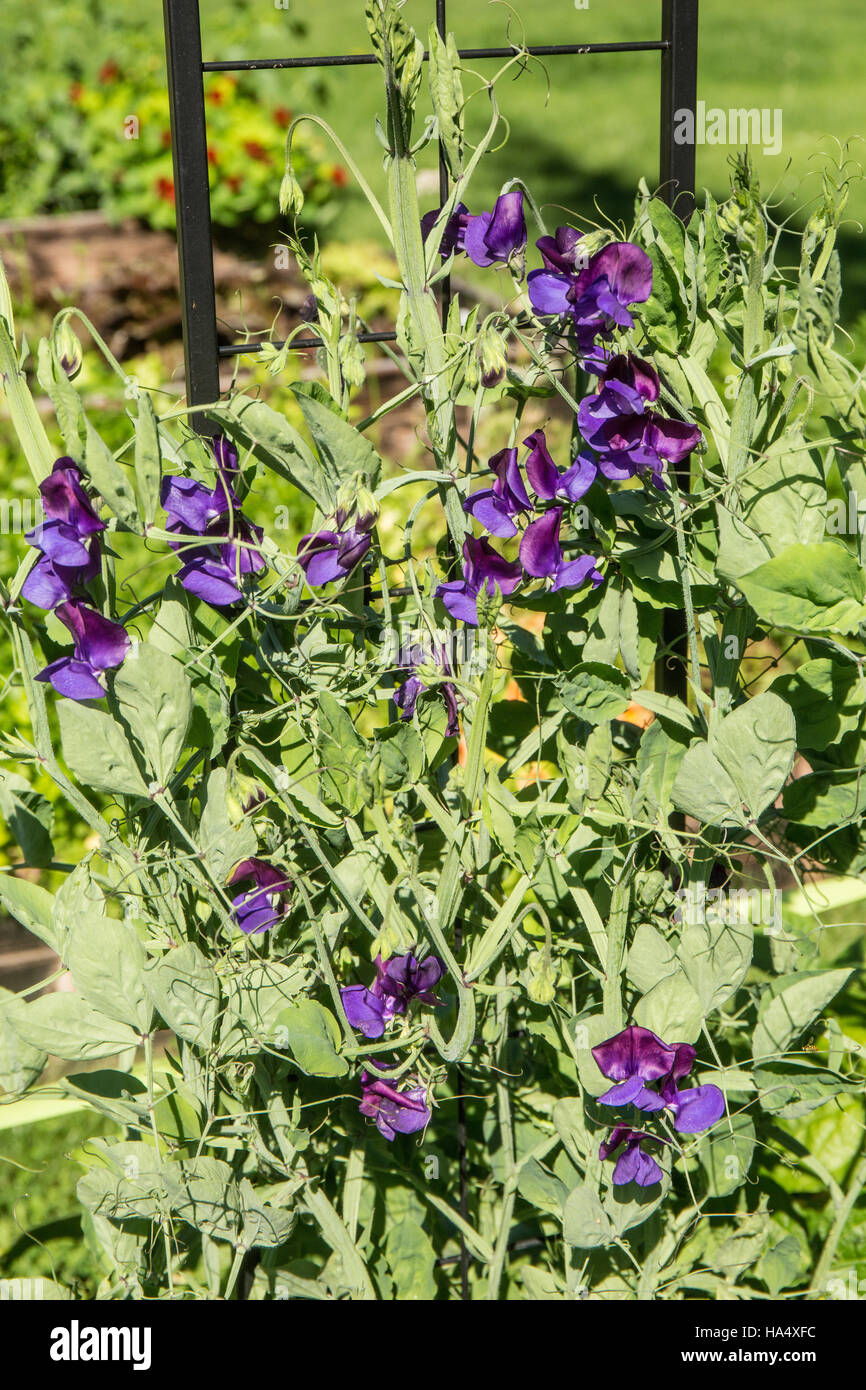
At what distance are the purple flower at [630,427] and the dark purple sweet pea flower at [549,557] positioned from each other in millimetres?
63

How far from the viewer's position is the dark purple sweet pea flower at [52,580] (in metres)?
0.92

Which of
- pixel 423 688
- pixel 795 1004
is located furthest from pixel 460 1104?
pixel 423 688

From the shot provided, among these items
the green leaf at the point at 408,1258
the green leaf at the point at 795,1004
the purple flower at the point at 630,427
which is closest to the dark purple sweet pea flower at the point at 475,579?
→ the purple flower at the point at 630,427

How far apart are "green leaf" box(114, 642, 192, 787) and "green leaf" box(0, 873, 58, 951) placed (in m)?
0.16

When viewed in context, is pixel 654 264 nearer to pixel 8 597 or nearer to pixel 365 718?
pixel 8 597

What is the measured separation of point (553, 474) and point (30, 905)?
1.79ft

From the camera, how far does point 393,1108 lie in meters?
1.08

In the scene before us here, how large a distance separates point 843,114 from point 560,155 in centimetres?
118

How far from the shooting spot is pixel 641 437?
3.23ft

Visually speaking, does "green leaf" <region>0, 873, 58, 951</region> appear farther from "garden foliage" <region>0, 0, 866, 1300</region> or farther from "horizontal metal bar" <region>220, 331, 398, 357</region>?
"horizontal metal bar" <region>220, 331, 398, 357</region>

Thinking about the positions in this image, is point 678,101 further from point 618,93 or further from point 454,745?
point 618,93

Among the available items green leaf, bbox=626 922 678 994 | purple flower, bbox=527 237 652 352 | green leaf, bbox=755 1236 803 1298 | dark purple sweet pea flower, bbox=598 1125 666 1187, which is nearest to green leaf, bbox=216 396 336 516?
purple flower, bbox=527 237 652 352

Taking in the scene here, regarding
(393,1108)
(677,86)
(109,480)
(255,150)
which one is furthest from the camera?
(255,150)

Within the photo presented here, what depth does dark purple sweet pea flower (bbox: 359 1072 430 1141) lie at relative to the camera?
42.2 inches
